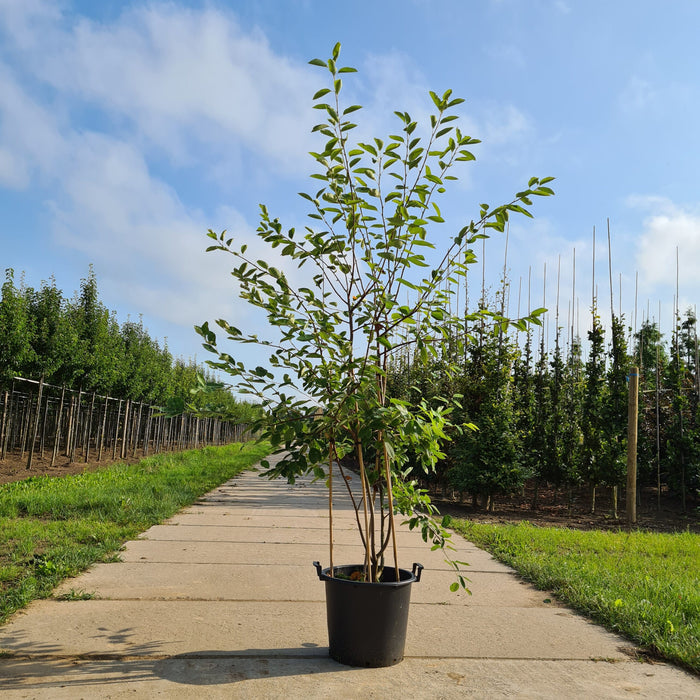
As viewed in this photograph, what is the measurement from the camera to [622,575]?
5.19m

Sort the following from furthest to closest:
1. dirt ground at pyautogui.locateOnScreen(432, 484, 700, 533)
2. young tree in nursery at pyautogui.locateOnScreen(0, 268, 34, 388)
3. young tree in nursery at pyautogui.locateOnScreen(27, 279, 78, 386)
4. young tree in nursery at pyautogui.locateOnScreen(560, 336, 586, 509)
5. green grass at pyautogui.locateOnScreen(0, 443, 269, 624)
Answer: young tree in nursery at pyautogui.locateOnScreen(27, 279, 78, 386), young tree in nursery at pyautogui.locateOnScreen(0, 268, 34, 388), young tree in nursery at pyautogui.locateOnScreen(560, 336, 586, 509), dirt ground at pyautogui.locateOnScreen(432, 484, 700, 533), green grass at pyautogui.locateOnScreen(0, 443, 269, 624)

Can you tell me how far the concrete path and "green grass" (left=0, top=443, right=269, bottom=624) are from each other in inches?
9.0

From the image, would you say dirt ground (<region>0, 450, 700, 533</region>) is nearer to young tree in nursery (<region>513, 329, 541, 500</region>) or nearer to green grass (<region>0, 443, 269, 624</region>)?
young tree in nursery (<region>513, 329, 541, 500</region>)

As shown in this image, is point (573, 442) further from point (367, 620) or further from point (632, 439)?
point (367, 620)

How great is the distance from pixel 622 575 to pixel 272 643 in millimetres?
3359

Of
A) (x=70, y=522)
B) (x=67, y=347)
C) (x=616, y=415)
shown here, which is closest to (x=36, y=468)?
(x=67, y=347)

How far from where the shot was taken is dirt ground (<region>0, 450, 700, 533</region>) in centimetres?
955

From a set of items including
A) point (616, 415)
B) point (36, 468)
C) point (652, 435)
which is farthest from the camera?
point (36, 468)

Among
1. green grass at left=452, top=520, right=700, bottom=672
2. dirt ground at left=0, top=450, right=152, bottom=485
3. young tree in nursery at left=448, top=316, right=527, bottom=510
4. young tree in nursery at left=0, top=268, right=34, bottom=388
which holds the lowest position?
dirt ground at left=0, top=450, right=152, bottom=485

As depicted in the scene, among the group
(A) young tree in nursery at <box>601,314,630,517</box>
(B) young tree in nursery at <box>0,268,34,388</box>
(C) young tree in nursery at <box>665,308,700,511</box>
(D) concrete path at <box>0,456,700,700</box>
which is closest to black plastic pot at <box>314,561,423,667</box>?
(D) concrete path at <box>0,456,700,700</box>

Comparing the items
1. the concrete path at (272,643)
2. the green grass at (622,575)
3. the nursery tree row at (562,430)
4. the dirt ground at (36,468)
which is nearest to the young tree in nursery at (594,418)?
the nursery tree row at (562,430)

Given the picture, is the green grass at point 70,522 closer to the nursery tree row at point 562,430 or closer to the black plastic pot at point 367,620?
the black plastic pot at point 367,620

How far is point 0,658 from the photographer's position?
294 cm

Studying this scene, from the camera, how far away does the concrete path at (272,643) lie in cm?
275
